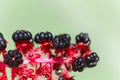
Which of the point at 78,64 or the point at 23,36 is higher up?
the point at 23,36

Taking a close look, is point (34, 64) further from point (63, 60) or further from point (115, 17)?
point (115, 17)

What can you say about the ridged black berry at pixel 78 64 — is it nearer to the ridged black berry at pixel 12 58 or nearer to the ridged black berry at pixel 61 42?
the ridged black berry at pixel 61 42

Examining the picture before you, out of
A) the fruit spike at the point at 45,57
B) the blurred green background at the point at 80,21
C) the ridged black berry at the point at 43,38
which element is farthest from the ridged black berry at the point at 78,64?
the blurred green background at the point at 80,21

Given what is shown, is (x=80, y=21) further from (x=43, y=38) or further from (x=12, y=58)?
(x=12, y=58)

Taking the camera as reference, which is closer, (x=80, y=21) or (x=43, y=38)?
(x=43, y=38)

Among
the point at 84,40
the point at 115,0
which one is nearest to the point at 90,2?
the point at 115,0

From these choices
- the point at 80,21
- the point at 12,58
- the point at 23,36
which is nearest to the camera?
the point at 12,58

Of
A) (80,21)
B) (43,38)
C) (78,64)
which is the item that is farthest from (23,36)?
(80,21)
